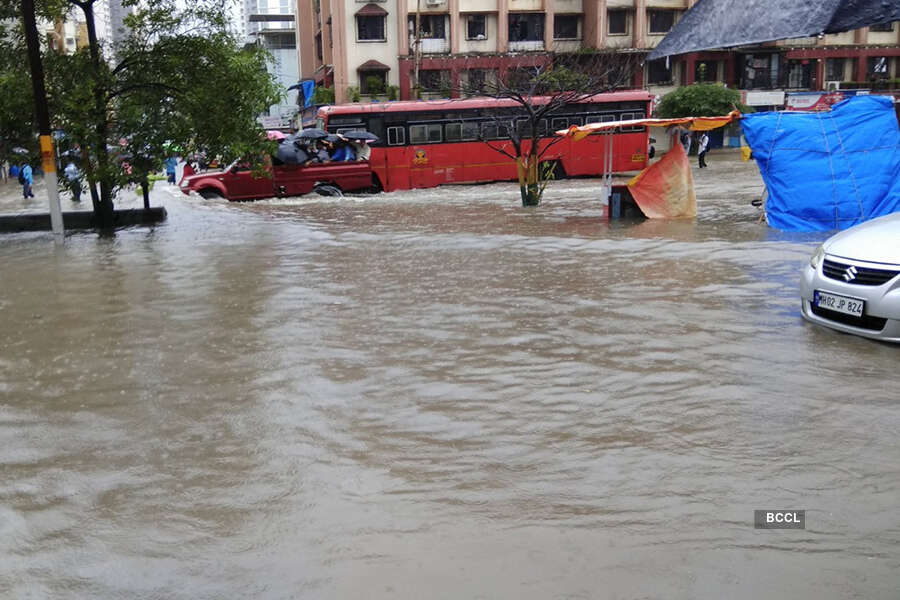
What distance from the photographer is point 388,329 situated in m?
8.23

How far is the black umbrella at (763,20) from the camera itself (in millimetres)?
10164

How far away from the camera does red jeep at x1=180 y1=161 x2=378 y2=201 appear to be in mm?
23312

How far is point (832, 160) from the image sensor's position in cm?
1430

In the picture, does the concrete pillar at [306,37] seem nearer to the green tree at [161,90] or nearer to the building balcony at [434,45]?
the building balcony at [434,45]

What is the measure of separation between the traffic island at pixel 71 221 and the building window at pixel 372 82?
29.3 metres

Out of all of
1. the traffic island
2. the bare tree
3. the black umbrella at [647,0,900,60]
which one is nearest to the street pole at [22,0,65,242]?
the traffic island

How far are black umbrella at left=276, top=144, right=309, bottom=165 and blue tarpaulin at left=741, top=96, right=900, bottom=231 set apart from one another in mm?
12580

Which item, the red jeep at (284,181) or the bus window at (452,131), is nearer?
the red jeep at (284,181)

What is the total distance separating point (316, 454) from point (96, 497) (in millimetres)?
1167

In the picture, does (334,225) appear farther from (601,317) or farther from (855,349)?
(855,349)

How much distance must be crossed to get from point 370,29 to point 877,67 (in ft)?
97.6

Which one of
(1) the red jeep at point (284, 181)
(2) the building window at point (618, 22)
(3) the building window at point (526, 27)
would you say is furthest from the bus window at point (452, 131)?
(2) the building window at point (618, 22)

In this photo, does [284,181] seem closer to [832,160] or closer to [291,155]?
[291,155]

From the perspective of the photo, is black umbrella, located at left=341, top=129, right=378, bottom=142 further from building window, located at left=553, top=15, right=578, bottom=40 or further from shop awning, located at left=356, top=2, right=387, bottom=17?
building window, located at left=553, top=15, right=578, bottom=40
